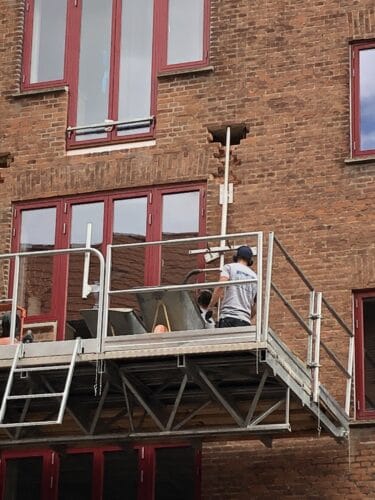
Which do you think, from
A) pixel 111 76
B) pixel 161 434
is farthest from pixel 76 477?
pixel 111 76

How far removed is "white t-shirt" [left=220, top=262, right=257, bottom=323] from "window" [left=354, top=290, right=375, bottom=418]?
2.33m

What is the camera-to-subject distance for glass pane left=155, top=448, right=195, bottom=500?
19.7 meters

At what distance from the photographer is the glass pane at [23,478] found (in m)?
20.4

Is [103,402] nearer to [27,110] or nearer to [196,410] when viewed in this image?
[196,410]

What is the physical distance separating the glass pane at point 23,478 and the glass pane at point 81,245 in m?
2.02

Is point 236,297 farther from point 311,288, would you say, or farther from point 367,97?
point 367,97

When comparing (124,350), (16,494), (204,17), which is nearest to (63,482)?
(16,494)

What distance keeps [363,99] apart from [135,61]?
11.1 feet

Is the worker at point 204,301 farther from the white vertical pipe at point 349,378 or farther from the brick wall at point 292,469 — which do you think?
the brick wall at point 292,469

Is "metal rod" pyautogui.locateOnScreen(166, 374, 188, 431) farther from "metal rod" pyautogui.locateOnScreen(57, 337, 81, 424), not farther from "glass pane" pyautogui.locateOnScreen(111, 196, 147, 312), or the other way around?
"glass pane" pyautogui.locateOnScreen(111, 196, 147, 312)

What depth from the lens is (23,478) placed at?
20.5 meters

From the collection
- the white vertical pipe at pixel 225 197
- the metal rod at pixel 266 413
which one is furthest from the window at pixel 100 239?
the metal rod at pixel 266 413

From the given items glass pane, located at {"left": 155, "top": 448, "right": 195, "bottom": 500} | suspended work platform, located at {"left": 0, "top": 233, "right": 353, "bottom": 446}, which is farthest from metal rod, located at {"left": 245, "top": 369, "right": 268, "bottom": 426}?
glass pane, located at {"left": 155, "top": 448, "right": 195, "bottom": 500}

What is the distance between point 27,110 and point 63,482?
545 centimetres
